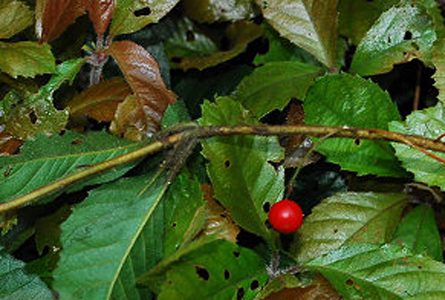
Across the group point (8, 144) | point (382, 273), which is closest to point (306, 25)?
point (382, 273)

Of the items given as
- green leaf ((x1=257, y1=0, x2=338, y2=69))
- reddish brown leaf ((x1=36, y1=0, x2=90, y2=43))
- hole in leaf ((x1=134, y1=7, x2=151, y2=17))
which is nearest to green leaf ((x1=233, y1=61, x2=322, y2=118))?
green leaf ((x1=257, y1=0, x2=338, y2=69))

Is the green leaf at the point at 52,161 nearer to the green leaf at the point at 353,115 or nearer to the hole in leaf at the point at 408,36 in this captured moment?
the green leaf at the point at 353,115

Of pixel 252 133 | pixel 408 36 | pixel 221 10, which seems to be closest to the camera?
pixel 252 133

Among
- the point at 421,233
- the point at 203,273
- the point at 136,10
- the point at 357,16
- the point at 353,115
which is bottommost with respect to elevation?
the point at 421,233

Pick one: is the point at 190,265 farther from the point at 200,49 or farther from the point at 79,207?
the point at 200,49

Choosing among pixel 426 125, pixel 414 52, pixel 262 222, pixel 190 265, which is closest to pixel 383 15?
pixel 414 52

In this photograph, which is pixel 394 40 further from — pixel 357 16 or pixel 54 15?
pixel 54 15
